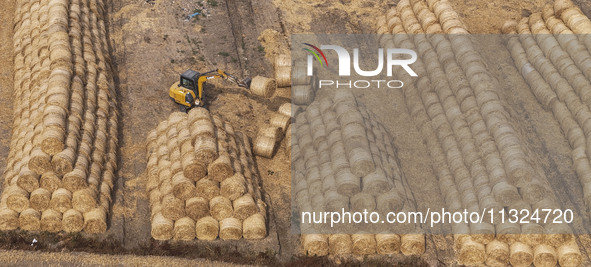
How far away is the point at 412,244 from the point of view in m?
19.2

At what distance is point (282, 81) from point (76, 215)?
982cm

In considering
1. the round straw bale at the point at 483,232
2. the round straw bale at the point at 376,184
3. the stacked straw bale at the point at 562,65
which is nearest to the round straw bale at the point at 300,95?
the round straw bale at the point at 376,184

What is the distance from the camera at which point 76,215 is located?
19422 millimetres

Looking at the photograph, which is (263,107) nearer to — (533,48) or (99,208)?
(99,208)

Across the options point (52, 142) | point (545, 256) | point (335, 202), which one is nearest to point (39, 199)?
point (52, 142)

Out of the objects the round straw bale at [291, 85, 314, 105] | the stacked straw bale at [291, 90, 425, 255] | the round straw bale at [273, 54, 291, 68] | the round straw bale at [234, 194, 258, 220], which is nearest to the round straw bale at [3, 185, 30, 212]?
the round straw bale at [234, 194, 258, 220]

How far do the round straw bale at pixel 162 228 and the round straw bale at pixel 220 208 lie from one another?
129 centimetres

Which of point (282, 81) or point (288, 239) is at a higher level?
point (282, 81)

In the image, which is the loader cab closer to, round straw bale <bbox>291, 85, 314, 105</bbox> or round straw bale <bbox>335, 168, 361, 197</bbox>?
round straw bale <bbox>291, 85, 314, 105</bbox>

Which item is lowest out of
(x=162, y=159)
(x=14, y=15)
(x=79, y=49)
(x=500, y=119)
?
(x=162, y=159)

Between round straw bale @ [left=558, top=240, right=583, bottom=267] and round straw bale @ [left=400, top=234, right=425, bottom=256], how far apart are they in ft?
13.0

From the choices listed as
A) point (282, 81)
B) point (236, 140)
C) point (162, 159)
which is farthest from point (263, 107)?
point (162, 159)

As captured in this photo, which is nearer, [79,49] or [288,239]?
[288,239]

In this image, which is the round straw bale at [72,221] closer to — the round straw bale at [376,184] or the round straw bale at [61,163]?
the round straw bale at [61,163]
